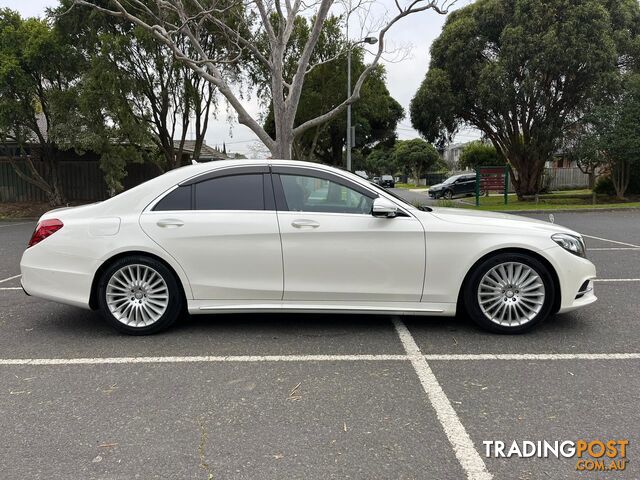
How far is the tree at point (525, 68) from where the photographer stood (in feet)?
61.8

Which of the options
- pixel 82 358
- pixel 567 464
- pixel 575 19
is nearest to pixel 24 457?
pixel 82 358

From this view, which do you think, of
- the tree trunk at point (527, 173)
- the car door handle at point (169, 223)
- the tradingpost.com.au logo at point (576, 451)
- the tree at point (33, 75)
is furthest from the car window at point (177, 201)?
the tree trunk at point (527, 173)

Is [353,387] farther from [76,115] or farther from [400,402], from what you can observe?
[76,115]

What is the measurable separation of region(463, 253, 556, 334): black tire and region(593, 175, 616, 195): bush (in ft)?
73.6

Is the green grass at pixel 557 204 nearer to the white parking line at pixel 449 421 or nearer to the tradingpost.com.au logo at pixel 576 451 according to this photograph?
the white parking line at pixel 449 421

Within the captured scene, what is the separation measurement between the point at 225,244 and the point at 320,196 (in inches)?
38.6

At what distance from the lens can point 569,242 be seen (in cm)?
449

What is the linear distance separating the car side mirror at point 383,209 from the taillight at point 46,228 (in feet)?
9.50

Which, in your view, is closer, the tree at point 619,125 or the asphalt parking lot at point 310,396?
the asphalt parking lot at point 310,396

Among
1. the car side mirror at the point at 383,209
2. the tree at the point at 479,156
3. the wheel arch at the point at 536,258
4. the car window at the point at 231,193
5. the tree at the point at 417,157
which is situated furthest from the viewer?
the tree at the point at 417,157

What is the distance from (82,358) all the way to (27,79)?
17212 mm

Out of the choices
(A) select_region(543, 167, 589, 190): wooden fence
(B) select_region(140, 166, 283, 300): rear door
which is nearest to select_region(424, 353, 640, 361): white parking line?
(B) select_region(140, 166, 283, 300): rear door

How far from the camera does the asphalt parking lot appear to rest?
264 centimetres

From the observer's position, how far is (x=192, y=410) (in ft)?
10.5
